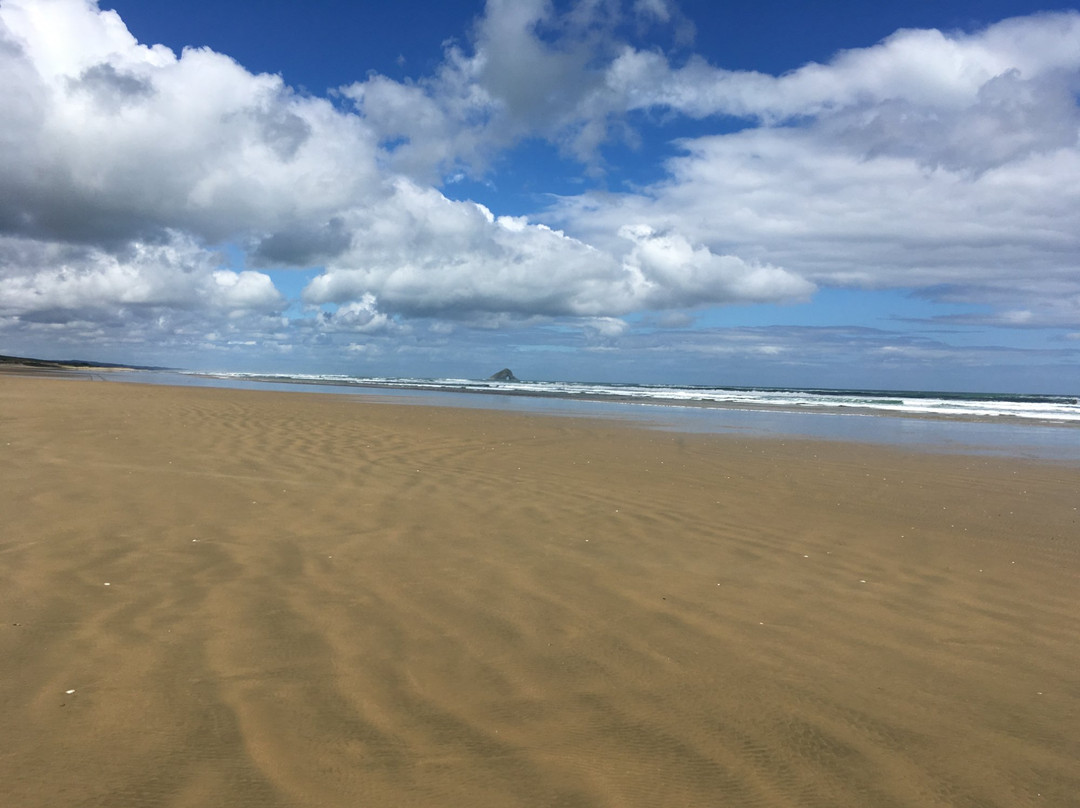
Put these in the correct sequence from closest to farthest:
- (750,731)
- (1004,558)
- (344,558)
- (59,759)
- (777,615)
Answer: (59,759), (750,731), (777,615), (344,558), (1004,558)

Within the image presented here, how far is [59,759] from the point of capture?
106 inches

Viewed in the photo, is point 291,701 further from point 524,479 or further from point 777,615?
point 524,479

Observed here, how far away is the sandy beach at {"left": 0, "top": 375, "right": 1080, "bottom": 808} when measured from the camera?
275 cm

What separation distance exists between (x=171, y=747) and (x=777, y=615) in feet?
11.8

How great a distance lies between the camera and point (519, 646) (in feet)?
13.1

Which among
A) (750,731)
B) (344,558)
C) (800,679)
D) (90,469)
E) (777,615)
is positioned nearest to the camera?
(750,731)

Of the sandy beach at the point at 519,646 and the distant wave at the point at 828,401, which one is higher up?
the distant wave at the point at 828,401

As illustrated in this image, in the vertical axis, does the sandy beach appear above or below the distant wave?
below

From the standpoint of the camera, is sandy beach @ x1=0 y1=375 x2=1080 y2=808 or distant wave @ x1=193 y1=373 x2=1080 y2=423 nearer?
sandy beach @ x1=0 y1=375 x2=1080 y2=808

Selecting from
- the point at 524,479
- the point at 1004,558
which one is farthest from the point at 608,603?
the point at 524,479

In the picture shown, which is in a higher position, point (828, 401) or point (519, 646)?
point (828, 401)

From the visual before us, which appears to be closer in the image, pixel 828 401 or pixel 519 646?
pixel 519 646

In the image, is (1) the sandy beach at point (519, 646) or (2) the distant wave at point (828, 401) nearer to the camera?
(1) the sandy beach at point (519, 646)

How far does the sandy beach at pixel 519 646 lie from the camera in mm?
2746
